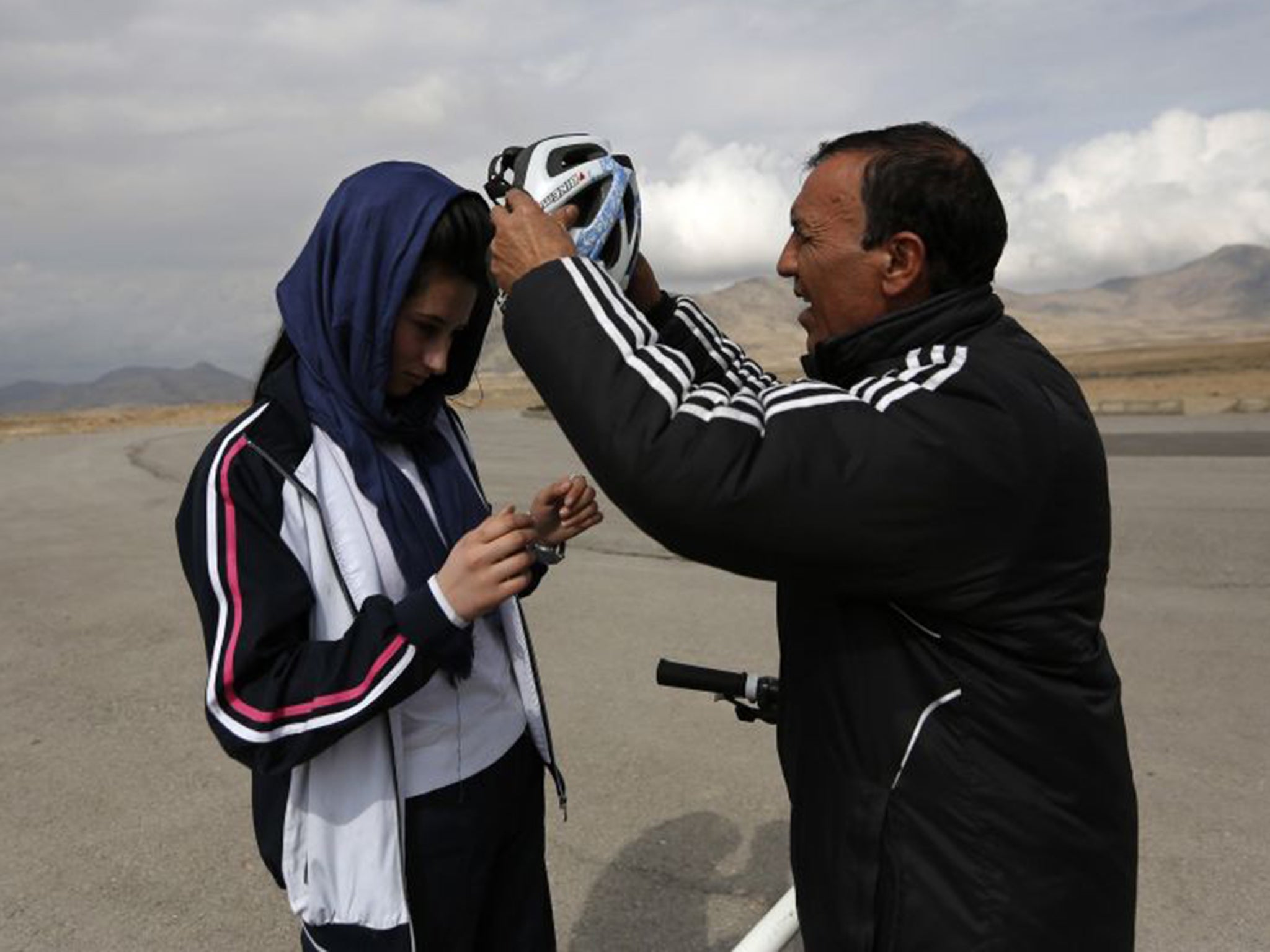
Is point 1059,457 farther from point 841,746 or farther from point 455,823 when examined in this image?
point 455,823

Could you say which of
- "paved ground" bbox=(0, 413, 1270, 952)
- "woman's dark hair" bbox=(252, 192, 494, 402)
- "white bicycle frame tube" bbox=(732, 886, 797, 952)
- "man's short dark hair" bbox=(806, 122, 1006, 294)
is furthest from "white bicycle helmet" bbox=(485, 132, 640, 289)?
"paved ground" bbox=(0, 413, 1270, 952)

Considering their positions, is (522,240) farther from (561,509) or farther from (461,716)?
(461,716)

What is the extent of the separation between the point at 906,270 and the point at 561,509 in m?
0.84

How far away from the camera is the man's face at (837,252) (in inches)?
66.6

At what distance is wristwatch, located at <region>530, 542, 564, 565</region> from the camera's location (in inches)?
73.4

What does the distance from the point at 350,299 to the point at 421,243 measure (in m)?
0.18

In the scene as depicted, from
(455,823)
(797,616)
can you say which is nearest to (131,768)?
(455,823)

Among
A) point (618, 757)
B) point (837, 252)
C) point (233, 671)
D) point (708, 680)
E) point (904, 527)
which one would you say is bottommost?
point (618, 757)

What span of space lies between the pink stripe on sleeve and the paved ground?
223 cm

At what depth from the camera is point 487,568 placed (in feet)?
5.64

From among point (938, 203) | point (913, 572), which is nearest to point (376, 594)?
point (913, 572)

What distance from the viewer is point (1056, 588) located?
154 centimetres

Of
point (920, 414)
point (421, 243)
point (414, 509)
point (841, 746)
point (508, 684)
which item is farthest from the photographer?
point (508, 684)

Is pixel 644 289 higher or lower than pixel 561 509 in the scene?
higher
